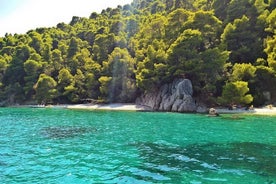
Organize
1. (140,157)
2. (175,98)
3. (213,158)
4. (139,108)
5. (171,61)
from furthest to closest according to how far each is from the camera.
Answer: (139,108), (171,61), (175,98), (140,157), (213,158)

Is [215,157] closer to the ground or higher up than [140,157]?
higher up

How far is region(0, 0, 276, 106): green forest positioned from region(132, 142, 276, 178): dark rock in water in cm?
3223

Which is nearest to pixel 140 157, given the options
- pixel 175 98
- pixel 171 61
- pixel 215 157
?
pixel 215 157

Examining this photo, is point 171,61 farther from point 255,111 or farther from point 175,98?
point 255,111

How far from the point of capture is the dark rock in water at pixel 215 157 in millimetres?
16172

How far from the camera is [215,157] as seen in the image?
19.1 meters

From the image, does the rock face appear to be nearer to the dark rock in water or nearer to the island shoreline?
the island shoreline

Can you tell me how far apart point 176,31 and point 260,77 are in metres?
22.7

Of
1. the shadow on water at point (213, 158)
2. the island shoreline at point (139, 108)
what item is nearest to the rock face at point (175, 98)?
the island shoreline at point (139, 108)

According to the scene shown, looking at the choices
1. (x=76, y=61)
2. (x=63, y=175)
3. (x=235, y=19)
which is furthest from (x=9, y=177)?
(x=76, y=61)

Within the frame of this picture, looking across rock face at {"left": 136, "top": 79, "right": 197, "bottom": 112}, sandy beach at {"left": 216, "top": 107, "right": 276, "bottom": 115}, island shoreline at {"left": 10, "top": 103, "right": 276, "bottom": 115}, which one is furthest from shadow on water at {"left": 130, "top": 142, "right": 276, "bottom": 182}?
rock face at {"left": 136, "top": 79, "right": 197, "bottom": 112}

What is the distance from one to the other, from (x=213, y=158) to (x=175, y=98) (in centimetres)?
4144

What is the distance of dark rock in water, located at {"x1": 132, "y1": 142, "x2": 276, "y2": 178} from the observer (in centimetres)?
1617

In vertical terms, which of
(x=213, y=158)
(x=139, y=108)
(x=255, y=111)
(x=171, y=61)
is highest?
(x=171, y=61)
